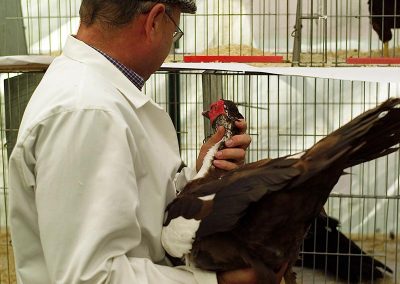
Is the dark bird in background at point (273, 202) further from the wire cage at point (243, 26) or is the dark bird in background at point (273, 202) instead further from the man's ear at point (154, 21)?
the wire cage at point (243, 26)

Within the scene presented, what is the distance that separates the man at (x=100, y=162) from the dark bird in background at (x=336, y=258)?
2.53 m

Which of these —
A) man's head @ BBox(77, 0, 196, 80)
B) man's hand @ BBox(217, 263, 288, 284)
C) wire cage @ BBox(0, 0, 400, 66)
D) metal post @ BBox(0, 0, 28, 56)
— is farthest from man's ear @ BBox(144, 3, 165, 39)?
wire cage @ BBox(0, 0, 400, 66)

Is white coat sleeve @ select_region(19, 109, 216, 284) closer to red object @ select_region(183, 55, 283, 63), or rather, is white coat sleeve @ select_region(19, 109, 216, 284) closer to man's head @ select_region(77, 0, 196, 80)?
man's head @ select_region(77, 0, 196, 80)

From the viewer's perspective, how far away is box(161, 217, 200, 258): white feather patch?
5.21 feet

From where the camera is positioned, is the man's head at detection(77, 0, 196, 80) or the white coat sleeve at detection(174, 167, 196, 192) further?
the white coat sleeve at detection(174, 167, 196, 192)

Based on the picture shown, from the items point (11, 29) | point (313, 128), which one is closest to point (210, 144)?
point (11, 29)

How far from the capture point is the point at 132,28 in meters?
1.59

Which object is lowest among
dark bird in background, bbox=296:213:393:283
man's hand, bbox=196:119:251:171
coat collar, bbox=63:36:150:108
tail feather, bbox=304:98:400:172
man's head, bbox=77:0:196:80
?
dark bird in background, bbox=296:213:393:283

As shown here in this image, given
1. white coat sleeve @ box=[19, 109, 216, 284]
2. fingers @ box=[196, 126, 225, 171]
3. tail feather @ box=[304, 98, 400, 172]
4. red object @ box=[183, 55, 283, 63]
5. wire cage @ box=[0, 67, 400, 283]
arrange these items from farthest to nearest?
wire cage @ box=[0, 67, 400, 283], red object @ box=[183, 55, 283, 63], fingers @ box=[196, 126, 225, 171], tail feather @ box=[304, 98, 400, 172], white coat sleeve @ box=[19, 109, 216, 284]

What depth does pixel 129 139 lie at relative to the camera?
4.69 ft

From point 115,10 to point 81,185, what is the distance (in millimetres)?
414

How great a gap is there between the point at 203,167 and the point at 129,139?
0.72 metres

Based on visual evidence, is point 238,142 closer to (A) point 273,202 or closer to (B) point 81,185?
(A) point 273,202

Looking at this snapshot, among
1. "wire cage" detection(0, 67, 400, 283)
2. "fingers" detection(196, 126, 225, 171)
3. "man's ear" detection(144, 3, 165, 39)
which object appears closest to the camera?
"man's ear" detection(144, 3, 165, 39)
